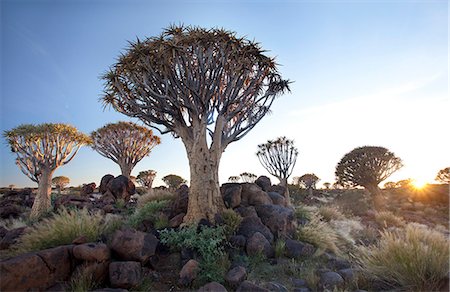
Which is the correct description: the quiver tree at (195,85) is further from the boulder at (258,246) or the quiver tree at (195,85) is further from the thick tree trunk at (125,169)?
the thick tree trunk at (125,169)

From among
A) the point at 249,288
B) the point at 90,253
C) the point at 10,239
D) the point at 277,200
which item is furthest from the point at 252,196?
the point at 10,239

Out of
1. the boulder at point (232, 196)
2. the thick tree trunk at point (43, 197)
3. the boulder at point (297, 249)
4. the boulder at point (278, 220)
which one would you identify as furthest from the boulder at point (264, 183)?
the thick tree trunk at point (43, 197)

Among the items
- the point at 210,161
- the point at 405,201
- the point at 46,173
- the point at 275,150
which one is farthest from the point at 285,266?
the point at 405,201

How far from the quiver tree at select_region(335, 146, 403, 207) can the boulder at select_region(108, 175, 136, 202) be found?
62.3 ft

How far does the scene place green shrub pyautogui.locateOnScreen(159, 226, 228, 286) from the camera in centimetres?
524

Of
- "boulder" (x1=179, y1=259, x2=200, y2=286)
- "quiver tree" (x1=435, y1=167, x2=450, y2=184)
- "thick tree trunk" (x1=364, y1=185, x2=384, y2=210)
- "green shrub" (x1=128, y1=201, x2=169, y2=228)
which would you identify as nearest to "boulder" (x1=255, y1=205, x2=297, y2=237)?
"boulder" (x1=179, y1=259, x2=200, y2=286)

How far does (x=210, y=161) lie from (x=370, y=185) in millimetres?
18948

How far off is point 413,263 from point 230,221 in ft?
14.4

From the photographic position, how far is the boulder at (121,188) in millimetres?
16969

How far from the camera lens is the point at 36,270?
4.05 m

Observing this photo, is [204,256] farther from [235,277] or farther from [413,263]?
[413,263]

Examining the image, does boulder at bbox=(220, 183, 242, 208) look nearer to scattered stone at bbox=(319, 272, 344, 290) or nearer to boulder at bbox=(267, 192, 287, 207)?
boulder at bbox=(267, 192, 287, 207)

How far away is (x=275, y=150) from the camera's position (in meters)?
18.2

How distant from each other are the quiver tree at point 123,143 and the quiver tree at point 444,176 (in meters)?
38.0
